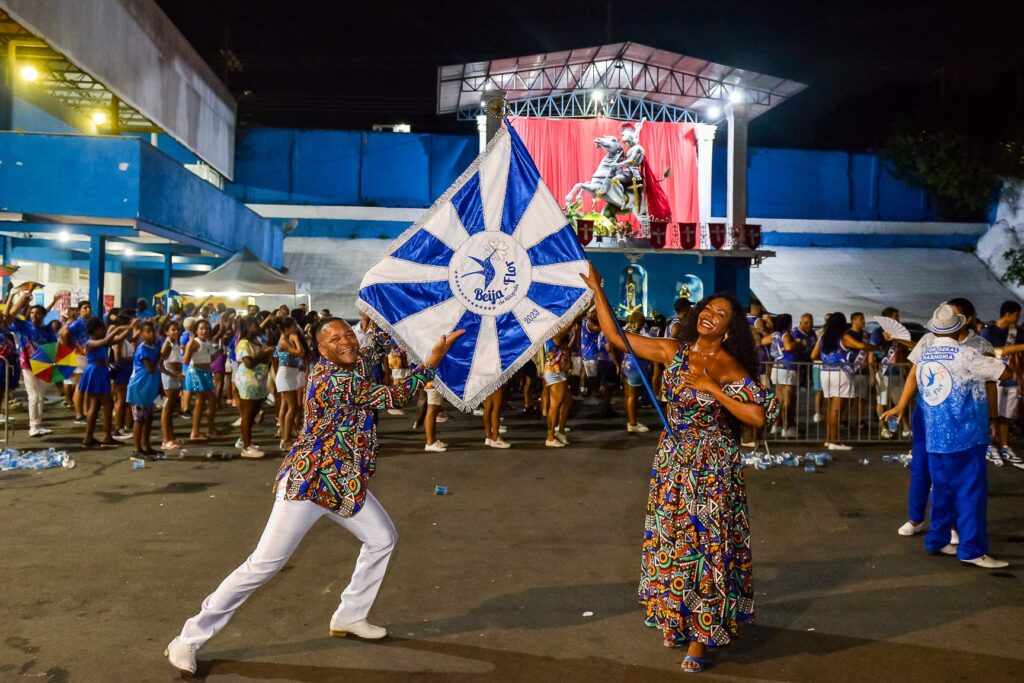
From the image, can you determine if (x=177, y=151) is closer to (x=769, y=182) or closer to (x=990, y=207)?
(x=769, y=182)

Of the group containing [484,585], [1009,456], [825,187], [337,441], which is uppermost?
[825,187]

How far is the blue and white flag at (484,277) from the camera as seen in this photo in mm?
4961

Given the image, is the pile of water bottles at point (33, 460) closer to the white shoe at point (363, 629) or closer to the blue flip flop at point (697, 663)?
the white shoe at point (363, 629)

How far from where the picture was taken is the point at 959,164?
32656 mm

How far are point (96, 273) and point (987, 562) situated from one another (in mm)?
15614

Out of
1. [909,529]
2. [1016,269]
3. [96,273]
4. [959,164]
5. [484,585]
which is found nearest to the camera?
[484,585]

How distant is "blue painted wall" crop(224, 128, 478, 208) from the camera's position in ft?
108

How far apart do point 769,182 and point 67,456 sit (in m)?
29.0

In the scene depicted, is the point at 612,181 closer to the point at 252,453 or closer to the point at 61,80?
the point at 61,80

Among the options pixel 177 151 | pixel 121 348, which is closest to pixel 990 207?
pixel 177 151

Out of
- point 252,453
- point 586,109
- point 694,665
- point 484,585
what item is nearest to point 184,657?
point 484,585

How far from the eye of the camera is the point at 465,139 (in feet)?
108

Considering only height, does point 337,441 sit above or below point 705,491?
above

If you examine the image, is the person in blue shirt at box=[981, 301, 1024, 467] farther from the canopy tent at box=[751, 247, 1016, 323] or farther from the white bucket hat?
the canopy tent at box=[751, 247, 1016, 323]
